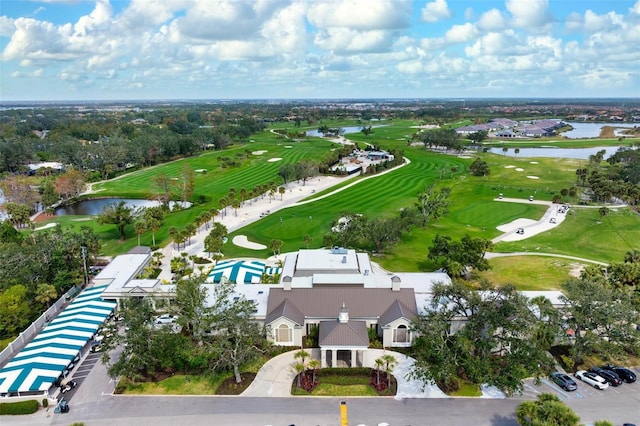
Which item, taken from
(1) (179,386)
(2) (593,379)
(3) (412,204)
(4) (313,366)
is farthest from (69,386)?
(3) (412,204)

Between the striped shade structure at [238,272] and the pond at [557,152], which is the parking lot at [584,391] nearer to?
the striped shade structure at [238,272]

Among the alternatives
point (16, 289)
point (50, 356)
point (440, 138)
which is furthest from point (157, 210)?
point (440, 138)

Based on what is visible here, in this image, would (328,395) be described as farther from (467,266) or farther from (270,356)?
(467,266)

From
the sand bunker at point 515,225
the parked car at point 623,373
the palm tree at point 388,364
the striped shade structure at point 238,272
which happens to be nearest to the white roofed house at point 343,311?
the palm tree at point 388,364

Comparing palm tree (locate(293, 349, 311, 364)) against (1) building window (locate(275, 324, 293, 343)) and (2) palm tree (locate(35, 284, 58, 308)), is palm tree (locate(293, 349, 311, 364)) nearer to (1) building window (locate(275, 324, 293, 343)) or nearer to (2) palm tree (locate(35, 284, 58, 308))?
(1) building window (locate(275, 324, 293, 343))

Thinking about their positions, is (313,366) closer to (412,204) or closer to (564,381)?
(564,381)

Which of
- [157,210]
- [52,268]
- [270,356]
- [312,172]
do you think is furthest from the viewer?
[312,172]
